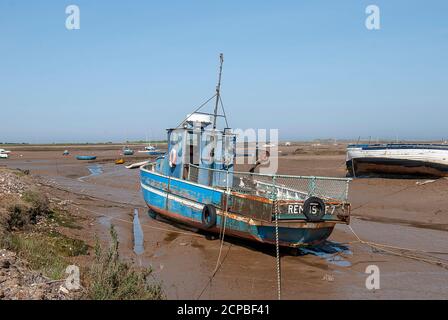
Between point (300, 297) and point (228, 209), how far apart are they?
13.0ft

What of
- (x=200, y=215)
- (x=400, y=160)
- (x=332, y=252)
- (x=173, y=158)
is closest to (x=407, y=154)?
(x=400, y=160)

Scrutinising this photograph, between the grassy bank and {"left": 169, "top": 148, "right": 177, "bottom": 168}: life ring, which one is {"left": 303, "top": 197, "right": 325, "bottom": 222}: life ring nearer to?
the grassy bank

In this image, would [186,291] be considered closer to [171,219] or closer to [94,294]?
[94,294]

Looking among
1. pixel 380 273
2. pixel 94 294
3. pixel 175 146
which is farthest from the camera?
pixel 175 146

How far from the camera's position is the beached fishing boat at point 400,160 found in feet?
74.5

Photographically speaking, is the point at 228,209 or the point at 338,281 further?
the point at 228,209

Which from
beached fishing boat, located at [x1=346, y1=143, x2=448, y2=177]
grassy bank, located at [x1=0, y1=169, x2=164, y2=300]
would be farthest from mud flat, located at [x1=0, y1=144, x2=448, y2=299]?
beached fishing boat, located at [x1=346, y1=143, x2=448, y2=177]

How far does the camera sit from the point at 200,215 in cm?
1257

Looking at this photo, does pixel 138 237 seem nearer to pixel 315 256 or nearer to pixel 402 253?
pixel 315 256

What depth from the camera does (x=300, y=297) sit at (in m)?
7.95

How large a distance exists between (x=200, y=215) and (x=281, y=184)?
2.62 m
